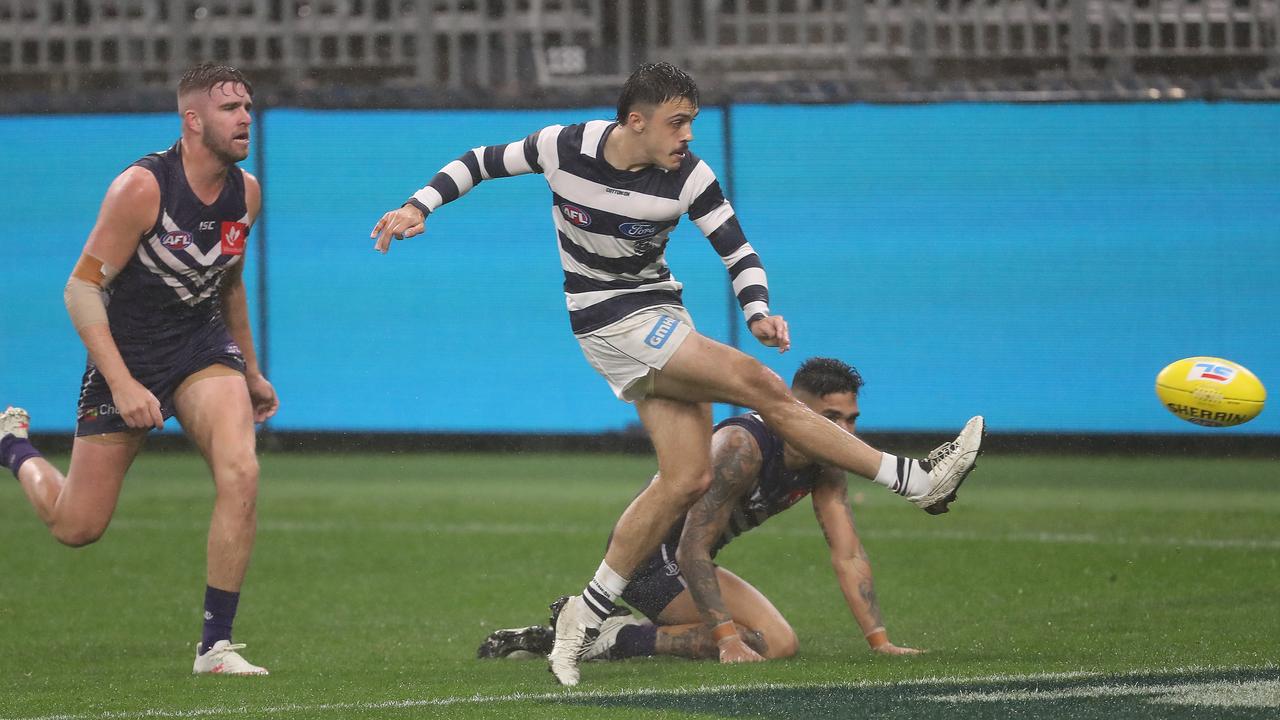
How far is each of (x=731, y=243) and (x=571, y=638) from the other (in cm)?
150

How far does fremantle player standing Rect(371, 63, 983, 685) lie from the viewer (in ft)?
18.8

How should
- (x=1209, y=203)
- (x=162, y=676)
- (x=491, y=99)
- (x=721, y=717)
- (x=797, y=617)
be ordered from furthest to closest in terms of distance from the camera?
(x=491, y=99) → (x=1209, y=203) → (x=797, y=617) → (x=162, y=676) → (x=721, y=717)

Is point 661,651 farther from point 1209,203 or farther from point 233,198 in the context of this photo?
point 1209,203

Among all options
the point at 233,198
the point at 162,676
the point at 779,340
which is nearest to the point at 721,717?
the point at 779,340

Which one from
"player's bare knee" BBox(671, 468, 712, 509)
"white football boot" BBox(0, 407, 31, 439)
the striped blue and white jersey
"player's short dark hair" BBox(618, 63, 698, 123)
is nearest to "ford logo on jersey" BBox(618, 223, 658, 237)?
the striped blue and white jersey

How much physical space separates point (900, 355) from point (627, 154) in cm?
779

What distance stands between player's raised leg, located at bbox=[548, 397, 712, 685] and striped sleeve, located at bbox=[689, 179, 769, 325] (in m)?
0.44

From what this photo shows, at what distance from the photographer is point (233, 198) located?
6363 millimetres

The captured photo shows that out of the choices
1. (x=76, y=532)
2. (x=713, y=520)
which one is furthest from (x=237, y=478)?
(x=713, y=520)

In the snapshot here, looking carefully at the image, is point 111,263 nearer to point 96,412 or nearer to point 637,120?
point 96,412

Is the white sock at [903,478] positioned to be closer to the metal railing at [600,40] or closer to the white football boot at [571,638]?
the white football boot at [571,638]

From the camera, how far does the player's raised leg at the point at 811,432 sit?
570 centimetres

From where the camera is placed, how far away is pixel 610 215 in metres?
5.85

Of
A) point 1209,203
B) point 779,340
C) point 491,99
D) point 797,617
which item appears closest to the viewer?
point 779,340
